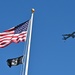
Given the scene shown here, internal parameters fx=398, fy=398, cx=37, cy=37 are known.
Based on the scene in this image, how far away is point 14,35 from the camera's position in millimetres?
32406

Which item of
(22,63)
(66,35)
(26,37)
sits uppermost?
(66,35)

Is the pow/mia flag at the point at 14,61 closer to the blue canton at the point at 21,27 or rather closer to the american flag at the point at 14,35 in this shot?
the american flag at the point at 14,35

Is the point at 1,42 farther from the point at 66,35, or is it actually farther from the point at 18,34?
the point at 66,35

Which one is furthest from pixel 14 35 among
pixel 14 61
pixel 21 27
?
pixel 14 61

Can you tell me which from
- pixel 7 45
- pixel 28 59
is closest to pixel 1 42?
pixel 7 45

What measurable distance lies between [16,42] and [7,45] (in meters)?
0.75

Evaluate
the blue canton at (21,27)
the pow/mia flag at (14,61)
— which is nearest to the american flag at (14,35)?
the blue canton at (21,27)

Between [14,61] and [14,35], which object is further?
[14,35]

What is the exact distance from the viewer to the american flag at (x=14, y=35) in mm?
31828

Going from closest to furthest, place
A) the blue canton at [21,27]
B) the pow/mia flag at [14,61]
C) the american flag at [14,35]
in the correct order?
the pow/mia flag at [14,61] → the american flag at [14,35] → the blue canton at [21,27]

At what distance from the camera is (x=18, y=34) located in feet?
106

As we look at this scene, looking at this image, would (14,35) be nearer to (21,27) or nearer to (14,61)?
(21,27)

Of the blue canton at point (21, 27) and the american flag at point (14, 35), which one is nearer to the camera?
the american flag at point (14, 35)

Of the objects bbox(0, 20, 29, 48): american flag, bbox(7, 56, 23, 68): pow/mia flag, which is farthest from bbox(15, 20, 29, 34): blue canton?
bbox(7, 56, 23, 68): pow/mia flag
